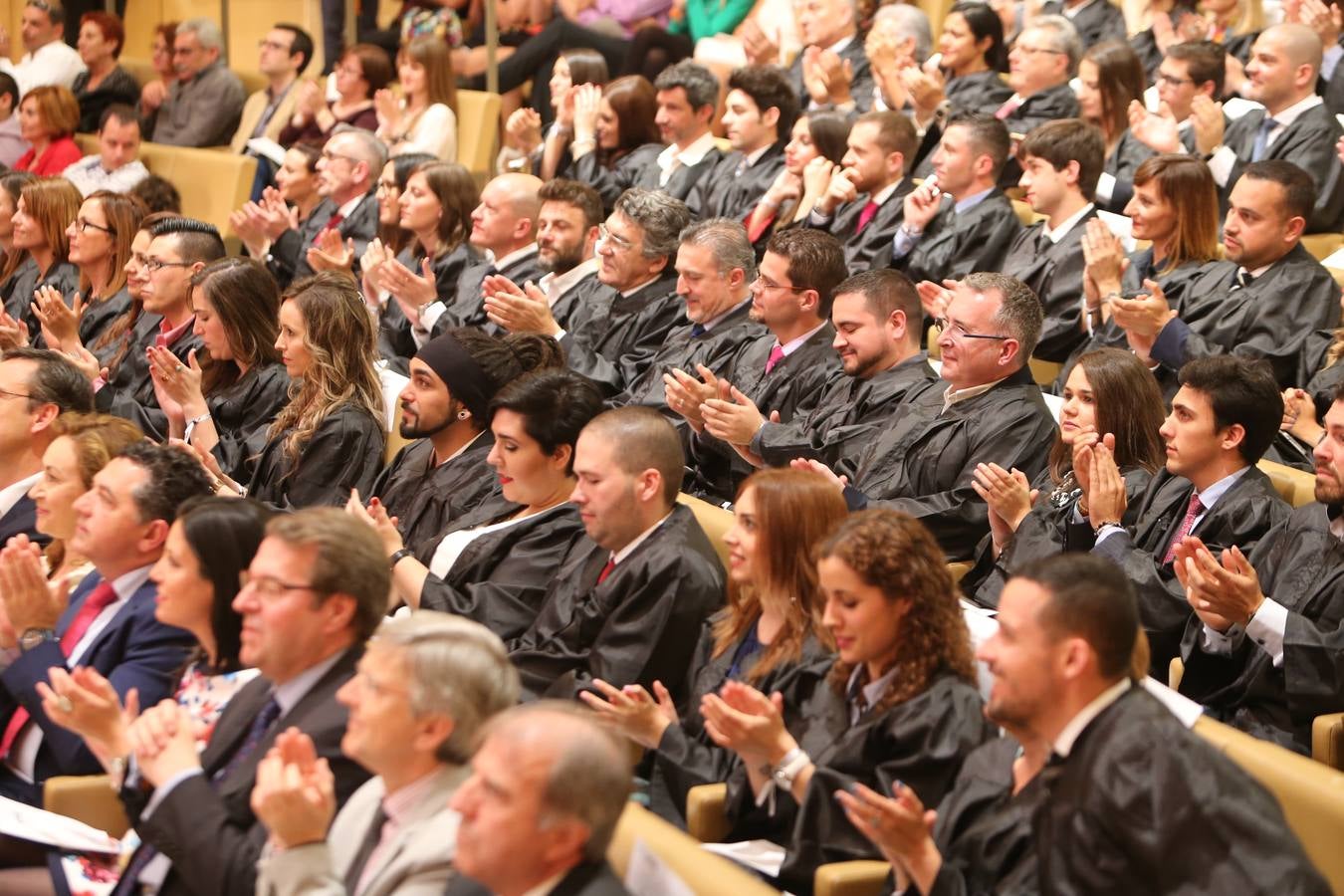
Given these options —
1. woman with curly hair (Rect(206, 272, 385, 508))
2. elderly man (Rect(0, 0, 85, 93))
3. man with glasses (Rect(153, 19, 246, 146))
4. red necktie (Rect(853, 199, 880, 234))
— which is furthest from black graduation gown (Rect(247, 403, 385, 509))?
elderly man (Rect(0, 0, 85, 93))

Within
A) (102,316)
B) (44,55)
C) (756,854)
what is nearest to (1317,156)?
(756,854)

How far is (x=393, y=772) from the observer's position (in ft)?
7.67

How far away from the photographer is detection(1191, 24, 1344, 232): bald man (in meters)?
5.87

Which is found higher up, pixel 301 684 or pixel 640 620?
pixel 301 684

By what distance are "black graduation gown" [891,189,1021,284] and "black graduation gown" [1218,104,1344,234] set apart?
2.70ft

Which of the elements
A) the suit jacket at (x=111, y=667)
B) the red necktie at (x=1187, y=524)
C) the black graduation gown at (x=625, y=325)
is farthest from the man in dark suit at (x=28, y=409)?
the red necktie at (x=1187, y=524)

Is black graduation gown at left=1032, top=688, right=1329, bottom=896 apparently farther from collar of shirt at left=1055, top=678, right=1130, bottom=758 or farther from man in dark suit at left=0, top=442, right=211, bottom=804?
man in dark suit at left=0, top=442, right=211, bottom=804

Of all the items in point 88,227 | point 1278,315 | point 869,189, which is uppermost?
point 1278,315

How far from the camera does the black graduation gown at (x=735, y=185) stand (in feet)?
21.6

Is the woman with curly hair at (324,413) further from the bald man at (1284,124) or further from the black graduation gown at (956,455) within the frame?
the bald man at (1284,124)

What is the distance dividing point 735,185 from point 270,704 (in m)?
4.25

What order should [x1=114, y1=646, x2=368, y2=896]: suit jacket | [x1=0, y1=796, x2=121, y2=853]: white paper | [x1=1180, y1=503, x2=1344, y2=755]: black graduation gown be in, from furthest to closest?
1. [x1=1180, y1=503, x2=1344, y2=755]: black graduation gown
2. [x1=0, y1=796, x2=121, y2=853]: white paper
3. [x1=114, y1=646, x2=368, y2=896]: suit jacket

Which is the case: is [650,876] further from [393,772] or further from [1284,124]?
[1284,124]

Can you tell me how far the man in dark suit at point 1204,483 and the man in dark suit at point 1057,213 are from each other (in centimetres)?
172
